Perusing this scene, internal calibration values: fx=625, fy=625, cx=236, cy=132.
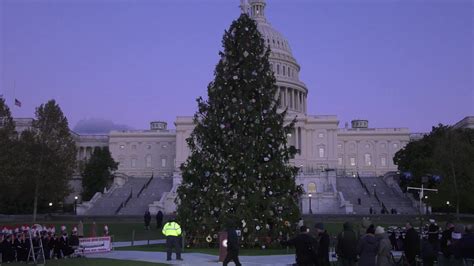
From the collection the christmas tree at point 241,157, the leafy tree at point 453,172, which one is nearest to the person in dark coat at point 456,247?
the christmas tree at point 241,157

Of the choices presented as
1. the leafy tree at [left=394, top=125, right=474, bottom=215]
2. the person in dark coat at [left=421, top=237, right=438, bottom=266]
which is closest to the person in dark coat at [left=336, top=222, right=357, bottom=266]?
the person in dark coat at [left=421, top=237, right=438, bottom=266]

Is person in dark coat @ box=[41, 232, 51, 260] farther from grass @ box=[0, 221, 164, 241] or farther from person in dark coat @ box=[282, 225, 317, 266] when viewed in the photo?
person in dark coat @ box=[282, 225, 317, 266]

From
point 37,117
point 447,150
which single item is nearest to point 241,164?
point 447,150

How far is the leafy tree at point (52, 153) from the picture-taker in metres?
60.1

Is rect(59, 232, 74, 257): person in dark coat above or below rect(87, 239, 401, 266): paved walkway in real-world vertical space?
above

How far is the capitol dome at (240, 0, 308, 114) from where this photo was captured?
433 ft

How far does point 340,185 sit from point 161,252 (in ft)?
214

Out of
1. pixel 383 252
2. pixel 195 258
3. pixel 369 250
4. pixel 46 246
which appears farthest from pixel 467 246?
pixel 46 246

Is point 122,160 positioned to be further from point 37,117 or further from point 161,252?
point 161,252

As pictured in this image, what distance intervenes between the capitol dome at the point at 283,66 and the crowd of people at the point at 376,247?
111 m

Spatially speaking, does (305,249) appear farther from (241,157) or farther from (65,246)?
(65,246)

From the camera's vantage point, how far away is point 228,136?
1200 inches

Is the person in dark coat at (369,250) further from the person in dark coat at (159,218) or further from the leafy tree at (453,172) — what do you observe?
the leafy tree at (453,172)

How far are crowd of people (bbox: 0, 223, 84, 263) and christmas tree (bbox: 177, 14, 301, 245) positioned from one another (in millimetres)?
5559
